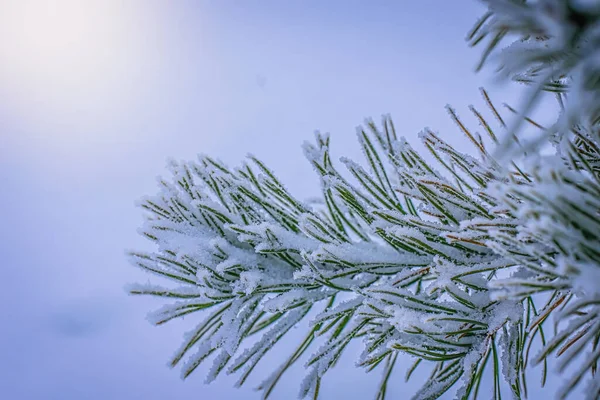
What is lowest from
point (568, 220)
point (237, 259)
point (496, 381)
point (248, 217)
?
point (496, 381)

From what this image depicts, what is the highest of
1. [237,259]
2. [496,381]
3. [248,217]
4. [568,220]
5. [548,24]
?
[248,217]

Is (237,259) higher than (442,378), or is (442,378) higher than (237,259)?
(237,259)

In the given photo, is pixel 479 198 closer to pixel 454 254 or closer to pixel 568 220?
pixel 454 254

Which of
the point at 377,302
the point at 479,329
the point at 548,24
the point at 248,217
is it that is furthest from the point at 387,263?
the point at 548,24

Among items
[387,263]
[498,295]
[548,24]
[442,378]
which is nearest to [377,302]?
[387,263]

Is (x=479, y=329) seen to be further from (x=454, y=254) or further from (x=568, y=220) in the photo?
(x=568, y=220)

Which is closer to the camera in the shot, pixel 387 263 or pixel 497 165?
pixel 497 165

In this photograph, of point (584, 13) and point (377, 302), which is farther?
A: point (377, 302)

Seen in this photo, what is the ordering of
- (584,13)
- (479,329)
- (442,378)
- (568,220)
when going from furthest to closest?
(442,378) < (479,329) < (568,220) < (584,13)

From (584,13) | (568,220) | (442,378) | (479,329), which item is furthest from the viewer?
(442,378)
